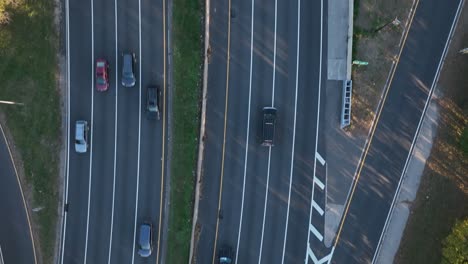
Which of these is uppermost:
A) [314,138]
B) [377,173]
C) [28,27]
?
[28,27]

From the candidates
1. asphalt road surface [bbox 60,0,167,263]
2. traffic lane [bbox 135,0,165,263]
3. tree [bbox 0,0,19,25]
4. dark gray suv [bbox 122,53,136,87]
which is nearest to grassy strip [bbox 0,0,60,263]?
tree [bbox 0,0,19,25]

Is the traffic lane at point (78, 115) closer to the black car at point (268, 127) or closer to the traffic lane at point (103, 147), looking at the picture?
the traffic lane at point (103, 147)

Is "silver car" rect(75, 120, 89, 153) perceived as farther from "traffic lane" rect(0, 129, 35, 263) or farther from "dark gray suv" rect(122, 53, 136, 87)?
"traffic lane" rect(0, 129, 35, 263)

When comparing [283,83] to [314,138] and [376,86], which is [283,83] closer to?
[314,138]

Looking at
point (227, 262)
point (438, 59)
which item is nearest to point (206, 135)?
point (227, 262)

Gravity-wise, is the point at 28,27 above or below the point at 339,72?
above

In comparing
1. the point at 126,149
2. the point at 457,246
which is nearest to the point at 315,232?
the point at 457,246
